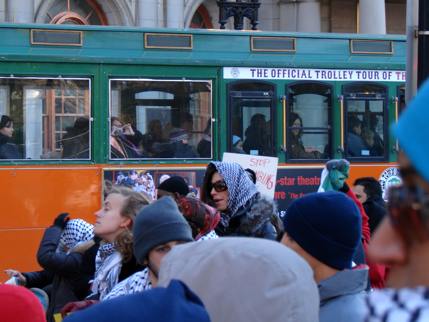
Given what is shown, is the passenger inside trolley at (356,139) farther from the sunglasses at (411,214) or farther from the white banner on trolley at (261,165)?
the sunglasses at (411,214)

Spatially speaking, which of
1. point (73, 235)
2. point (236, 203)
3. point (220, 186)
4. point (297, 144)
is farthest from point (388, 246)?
point (297, 144)

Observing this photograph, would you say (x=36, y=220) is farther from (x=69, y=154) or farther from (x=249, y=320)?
(x=249, y=320)

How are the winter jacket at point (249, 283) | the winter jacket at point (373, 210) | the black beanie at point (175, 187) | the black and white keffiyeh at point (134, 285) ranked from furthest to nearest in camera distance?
the winter jacket at point (373, 210) → the black beanie at point (175, 187) → the black and white keffiyeh at point (134, 285) → the winter jacket at point (249, 283)

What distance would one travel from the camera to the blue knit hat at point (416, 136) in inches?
54.9

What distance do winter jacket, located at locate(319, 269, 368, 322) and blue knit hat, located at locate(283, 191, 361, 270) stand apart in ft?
0.28

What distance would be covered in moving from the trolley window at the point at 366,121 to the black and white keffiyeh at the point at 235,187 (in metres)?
6.29

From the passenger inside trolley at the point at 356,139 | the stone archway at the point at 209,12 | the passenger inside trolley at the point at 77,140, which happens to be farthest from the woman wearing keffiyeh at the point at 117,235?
the stone archway at the point at 209,12

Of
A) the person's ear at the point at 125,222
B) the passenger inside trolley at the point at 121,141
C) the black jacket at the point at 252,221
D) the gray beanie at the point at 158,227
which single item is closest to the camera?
the gray beanie at the point at 158,227

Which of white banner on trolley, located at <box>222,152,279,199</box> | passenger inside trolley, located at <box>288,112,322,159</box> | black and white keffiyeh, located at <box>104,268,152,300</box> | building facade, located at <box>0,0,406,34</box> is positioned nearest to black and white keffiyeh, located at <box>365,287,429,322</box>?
black and white keffiyeh, located at <box>104,268,152,300</box>

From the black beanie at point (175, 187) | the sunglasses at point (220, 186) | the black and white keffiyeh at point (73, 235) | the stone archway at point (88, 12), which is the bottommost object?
the black and white keffiyeh at point (73, 235)

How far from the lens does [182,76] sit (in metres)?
11.4

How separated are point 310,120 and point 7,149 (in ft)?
12.8

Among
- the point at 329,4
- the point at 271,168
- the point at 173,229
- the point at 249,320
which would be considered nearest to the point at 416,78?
the point at 173,229

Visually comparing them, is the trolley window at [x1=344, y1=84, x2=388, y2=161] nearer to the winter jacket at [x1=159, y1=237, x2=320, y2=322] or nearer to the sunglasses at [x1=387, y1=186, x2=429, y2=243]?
the winter jacket at [x1=159, y1=237, x2=320, y2=322]
